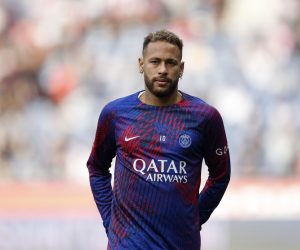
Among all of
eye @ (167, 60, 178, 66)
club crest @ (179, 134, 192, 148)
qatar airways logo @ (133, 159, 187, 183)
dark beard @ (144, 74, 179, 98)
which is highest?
eye @ (167, 60, 178, 66)

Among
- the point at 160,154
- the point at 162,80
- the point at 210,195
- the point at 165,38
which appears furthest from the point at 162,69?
the point at 210,195

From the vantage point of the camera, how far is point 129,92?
1273 cm

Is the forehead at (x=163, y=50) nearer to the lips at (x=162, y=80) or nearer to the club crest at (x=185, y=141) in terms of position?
A: the lips at (x=162, y=80)

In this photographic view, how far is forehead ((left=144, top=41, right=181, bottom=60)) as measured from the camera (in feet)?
15.5

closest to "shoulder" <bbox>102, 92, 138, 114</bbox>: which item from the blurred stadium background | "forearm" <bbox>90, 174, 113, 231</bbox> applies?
"forearm" <bbox>90, 174, 113, 231</bbox>

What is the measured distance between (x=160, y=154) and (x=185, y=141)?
0.48 ft

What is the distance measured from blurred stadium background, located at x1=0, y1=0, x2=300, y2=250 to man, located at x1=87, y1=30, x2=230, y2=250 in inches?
266

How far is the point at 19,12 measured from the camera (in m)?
12.9

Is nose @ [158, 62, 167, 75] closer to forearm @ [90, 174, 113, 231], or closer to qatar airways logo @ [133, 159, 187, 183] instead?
qatar airways logo @ [133, 159, 187, 183]

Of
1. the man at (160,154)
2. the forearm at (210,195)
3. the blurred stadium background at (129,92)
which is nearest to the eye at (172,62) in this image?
the man at (160,154)

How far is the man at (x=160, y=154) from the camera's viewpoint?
4.69m

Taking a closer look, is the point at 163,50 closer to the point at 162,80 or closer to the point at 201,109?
the point at 162,80

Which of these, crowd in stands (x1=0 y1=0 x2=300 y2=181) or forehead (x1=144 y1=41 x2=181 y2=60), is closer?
forehead (x1=144 y1=41 x2=181 y2=60)

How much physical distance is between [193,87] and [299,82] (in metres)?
1.51
